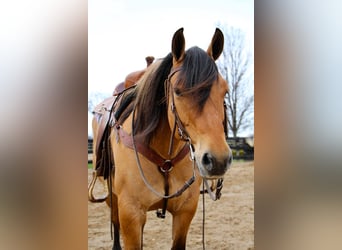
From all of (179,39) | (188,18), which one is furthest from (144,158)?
(188,18)

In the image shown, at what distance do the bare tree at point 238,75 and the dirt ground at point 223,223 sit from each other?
0.17 metres

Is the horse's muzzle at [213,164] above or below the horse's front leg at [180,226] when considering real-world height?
above

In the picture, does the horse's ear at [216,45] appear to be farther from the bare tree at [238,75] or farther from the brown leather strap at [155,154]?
the bare tree at [238,75]

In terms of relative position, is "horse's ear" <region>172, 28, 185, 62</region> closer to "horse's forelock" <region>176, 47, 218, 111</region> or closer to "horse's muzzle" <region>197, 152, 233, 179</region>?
"horse's forelock" <region>176, 47, 218, 111</region>

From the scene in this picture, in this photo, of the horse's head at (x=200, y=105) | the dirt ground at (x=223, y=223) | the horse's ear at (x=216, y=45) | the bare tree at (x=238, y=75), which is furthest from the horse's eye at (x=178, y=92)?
the dirt ground at (x=223, y=223)

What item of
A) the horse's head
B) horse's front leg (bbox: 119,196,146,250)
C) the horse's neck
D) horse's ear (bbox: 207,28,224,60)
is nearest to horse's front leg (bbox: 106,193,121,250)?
horse's front leg (bbox: 119,196,146,250)

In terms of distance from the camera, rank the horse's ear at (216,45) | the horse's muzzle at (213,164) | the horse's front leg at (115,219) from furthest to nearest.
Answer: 1. the horse's front leg at (115,219)
2. the horse's ear at (216,45)
3. the horse's muzzle at (213,164)

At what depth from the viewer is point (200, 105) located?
836mm

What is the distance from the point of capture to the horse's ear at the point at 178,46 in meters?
0.90

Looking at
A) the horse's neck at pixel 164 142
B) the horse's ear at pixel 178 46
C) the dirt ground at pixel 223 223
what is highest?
the horse's ear at pixel 178 46

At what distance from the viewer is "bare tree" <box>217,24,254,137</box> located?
134 cm

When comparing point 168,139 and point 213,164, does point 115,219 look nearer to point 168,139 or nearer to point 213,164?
point 168,139
